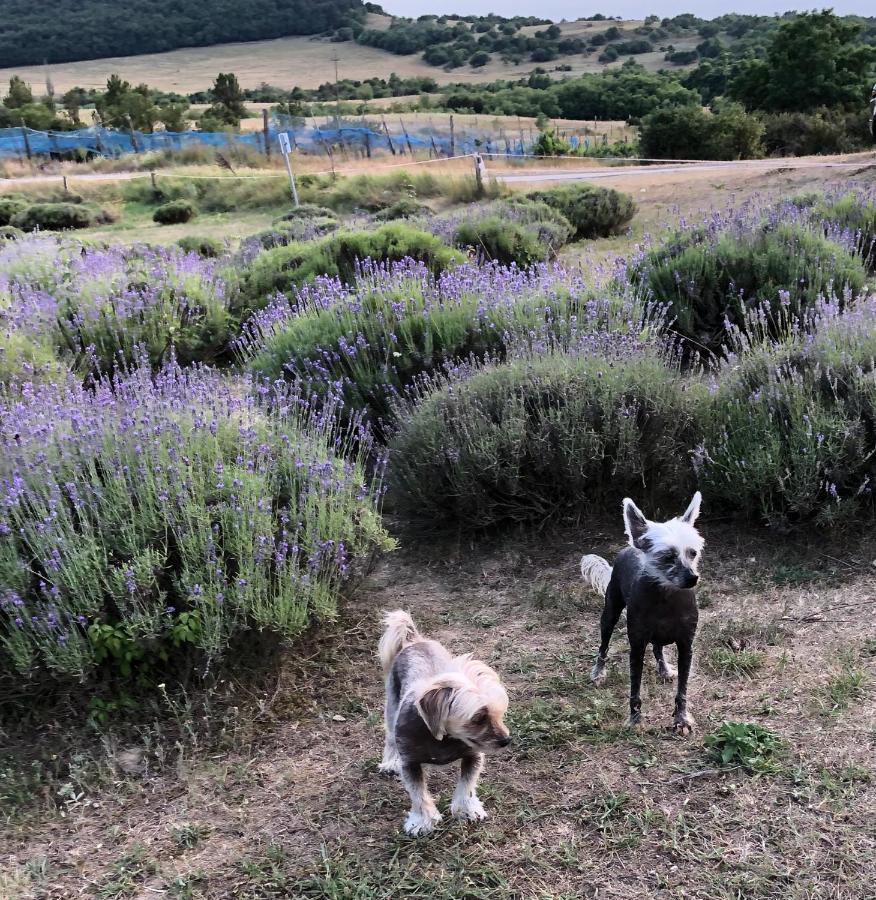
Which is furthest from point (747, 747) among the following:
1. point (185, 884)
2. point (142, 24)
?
point (142, 24)

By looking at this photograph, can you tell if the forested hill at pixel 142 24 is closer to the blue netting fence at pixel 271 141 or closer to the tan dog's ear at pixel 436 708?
the blue netting fence at pixel 271 141

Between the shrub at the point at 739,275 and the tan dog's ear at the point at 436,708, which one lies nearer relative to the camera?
the tan dog's ear at the point at 436,708

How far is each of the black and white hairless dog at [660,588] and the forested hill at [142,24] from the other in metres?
127

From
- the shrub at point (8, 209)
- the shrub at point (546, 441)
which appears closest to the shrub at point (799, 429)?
the shrub at point (546, 441)

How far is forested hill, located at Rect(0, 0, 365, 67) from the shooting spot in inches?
4397

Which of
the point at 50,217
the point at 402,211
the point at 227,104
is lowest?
the point at 402,211

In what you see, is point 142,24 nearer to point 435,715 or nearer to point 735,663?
point 735,663

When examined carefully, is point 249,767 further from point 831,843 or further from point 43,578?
point 831,843

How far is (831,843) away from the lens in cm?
278

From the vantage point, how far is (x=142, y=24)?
11956 cm

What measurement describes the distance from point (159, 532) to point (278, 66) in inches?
4591

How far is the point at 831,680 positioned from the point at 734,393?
2131 mm

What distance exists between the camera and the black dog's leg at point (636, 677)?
3240mm

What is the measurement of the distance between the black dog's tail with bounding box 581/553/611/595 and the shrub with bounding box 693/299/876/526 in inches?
47.2
